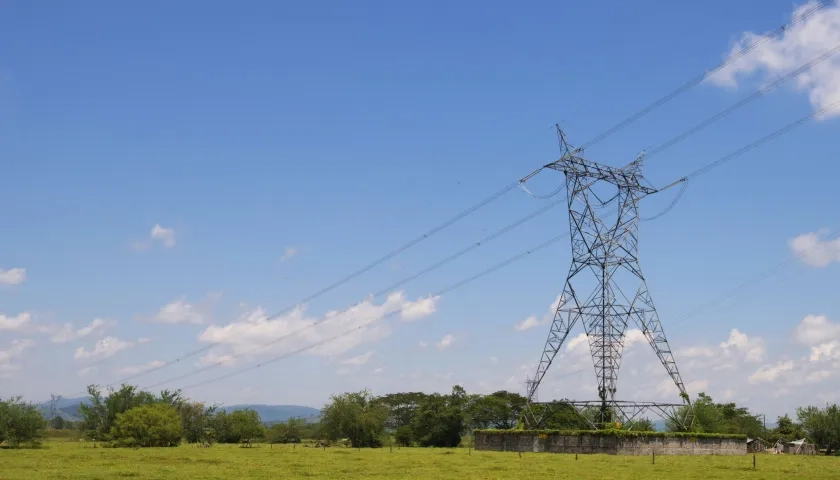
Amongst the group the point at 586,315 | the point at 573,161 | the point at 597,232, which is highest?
the point at 573,161

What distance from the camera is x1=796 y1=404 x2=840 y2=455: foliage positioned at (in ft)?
373

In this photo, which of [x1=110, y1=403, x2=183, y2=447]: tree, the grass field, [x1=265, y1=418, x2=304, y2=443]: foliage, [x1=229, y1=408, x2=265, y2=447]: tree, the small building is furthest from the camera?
[x1=265, y1=418, x2=304, y2=443]: foliage

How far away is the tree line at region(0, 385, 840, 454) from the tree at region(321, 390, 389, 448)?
165mm

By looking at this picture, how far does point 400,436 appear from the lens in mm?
132125

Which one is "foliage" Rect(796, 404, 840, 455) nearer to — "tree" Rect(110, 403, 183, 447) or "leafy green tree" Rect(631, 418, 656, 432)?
"leafy green tree" Rect(631, 418, 656, 432)

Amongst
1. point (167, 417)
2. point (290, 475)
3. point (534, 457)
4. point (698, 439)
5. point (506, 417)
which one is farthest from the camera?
point (506, 417)

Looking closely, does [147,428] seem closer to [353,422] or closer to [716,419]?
[353,422]

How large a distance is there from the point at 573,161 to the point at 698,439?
3093 cm

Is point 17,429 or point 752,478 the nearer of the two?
point 752,478

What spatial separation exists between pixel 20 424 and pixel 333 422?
46.9m

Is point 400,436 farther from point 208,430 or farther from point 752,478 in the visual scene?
point 752,478

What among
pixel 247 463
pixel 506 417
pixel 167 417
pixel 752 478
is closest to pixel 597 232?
pixel 752 478

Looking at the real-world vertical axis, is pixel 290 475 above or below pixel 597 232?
below

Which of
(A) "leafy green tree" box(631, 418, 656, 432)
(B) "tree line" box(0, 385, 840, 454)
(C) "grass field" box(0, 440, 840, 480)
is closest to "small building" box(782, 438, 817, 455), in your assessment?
(B) "tree line" box(0, 385, 840, 454)
